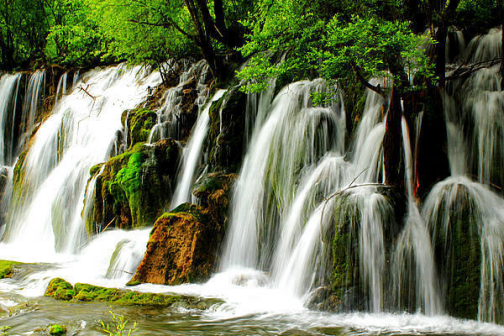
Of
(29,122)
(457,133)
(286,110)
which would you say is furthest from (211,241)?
(29,122)

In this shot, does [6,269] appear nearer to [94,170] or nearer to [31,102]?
[94,170]

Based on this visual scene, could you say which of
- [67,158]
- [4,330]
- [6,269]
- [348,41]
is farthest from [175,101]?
[4,330]

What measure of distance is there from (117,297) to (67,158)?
416 inches

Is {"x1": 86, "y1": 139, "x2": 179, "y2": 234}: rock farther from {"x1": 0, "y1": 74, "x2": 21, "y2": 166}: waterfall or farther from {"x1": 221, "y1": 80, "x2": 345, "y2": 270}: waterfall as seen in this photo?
{"x1": 0, "y1": 74, "x2": 21, "y2": 166}: waterfall

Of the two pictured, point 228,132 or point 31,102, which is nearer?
point 228,132

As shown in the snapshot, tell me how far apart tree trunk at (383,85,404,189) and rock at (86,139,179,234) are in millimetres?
6893

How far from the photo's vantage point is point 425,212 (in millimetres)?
6695

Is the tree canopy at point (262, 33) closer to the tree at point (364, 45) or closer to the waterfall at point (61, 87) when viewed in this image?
the tree at point (364, 45)

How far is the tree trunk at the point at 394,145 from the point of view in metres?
7.32

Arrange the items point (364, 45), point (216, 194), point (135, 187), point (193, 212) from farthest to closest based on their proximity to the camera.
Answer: point (135, 187), point (216, 194), point (193, 212), point (364, 45)

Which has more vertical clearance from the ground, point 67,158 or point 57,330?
point 67,158

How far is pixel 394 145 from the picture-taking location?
7.32m

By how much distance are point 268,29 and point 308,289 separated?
5.39 meters

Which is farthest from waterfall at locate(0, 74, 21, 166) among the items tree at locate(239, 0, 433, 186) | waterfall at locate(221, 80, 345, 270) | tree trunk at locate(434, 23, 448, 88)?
tree trunk at locate(434, 23, 448, 88)
